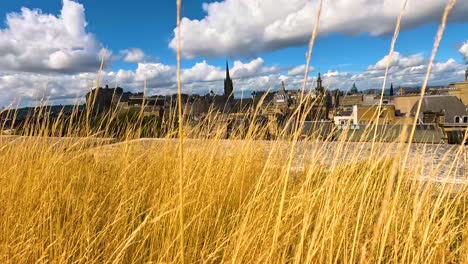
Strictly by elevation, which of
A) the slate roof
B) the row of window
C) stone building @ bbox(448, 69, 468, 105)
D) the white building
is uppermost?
stone building @ bbox(448, 69, 468, 105)

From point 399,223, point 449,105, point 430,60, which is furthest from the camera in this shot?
point 449,105

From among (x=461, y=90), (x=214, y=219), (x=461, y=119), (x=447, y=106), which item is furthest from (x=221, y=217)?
(x=461, y=90)

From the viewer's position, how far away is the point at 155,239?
5.23 feet

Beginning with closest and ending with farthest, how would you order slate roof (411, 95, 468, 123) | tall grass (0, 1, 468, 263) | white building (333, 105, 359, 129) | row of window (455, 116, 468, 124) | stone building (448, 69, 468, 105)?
tall grass (0, 1, 468, 263) < white building (333, 105, 359, 129) < row of window (455, 116, 468, 124) < slate roof (411, 95, 468, 123) < stone building (448, 69, 468, 105)

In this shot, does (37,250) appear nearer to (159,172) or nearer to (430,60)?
(159,172)

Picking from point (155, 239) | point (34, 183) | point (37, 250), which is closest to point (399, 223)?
point (155, 239)

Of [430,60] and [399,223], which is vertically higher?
[430,60]

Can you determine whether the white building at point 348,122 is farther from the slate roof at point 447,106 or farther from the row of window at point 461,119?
the row of window at point 461,119

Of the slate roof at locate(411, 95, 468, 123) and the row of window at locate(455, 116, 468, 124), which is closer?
the row of window at locate(455, 116, 468, 124)

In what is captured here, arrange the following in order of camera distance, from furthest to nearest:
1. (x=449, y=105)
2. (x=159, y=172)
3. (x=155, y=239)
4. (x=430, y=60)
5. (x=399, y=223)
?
(x=449, y=105)
(x=159, y=172)
(x=399, y=223)
(x=155, y=239)
(x=430, y=60)

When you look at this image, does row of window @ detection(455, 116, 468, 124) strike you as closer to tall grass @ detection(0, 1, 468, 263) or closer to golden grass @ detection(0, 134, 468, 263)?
tall grass @ detection(0, 1, 468, 263)

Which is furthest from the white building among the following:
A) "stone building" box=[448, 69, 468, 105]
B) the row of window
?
"stone building" box=[448, 69, 468, 105]

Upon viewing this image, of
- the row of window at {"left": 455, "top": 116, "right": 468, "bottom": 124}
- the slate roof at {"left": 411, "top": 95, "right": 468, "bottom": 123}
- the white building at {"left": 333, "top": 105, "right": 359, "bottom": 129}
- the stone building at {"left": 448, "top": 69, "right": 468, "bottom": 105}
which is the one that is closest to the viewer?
the white building at {"left": 333, "top": 105, "right": 359, "bottom": 129}

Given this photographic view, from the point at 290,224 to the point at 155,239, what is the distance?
632mm
